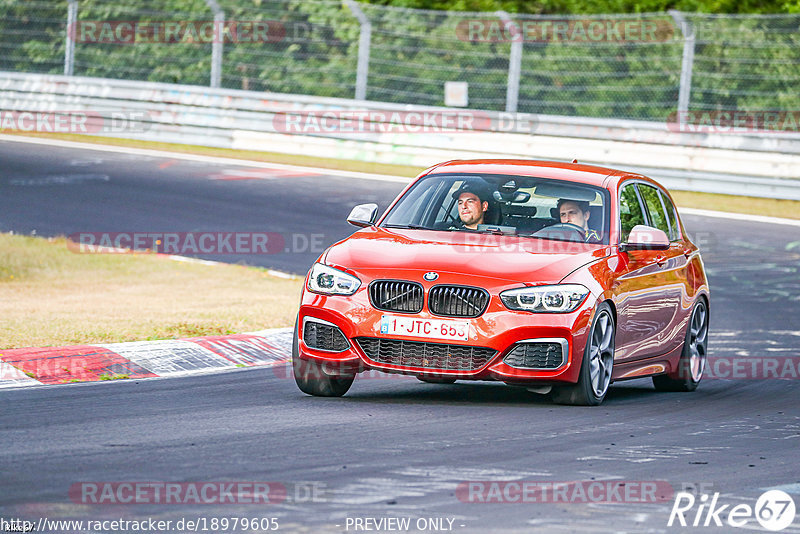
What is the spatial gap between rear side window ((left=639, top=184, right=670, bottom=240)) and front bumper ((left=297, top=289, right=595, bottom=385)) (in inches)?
88.2

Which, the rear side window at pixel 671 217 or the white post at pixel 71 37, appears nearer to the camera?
Answer: the rear side window at pixel 671 217

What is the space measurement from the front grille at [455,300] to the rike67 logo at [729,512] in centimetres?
244

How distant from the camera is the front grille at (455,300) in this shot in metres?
8.55

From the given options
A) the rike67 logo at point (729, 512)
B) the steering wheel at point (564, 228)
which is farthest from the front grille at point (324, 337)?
the rike67 logo at point (729, 512)

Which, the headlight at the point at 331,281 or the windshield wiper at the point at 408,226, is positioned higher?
the windshield wiper at the point at 408,226

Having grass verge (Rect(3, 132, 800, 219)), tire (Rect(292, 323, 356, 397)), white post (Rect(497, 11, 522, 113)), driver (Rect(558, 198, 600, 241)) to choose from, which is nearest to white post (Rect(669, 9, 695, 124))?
grass verge (Rect(3, 132, 800, 219))

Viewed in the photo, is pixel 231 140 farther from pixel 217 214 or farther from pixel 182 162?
pixel 217 214

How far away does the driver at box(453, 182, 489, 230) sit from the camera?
9.80 metres

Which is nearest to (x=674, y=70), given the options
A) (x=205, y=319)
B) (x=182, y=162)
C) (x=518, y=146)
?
(x=518, y=146)

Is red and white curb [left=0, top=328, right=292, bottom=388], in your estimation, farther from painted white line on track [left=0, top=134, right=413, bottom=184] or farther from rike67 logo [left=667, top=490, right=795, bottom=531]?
painted white line on track [left=0, top=134, right=413, bottom=184]

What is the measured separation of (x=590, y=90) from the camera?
23.6 meters

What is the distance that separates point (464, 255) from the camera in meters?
8.91

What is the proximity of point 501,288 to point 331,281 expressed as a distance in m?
1.10

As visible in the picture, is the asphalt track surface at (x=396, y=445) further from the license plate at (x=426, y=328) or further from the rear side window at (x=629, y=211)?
the rear side window at (x=629, y=211)
